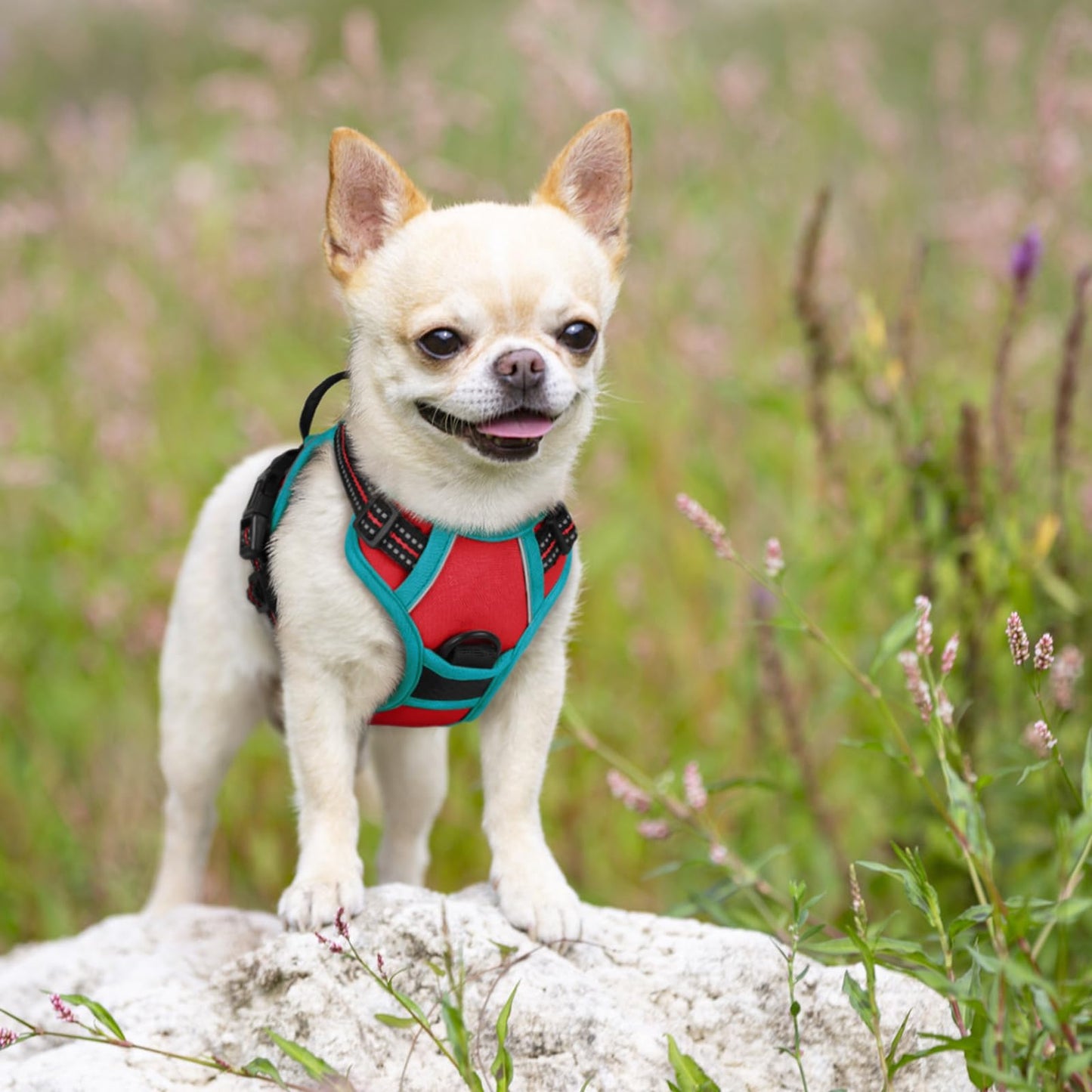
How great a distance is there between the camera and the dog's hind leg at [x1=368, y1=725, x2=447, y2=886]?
2.96 m

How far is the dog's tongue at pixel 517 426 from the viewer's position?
2.25m

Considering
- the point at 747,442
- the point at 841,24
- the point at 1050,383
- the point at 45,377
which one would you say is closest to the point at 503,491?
the point at 747,442

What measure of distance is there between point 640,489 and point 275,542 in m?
2.94

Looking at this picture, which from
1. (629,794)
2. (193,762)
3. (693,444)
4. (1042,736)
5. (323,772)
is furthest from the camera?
(693,444)

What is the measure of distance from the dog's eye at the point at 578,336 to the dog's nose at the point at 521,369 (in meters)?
0.16

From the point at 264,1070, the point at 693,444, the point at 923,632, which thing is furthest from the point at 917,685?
the point at 693,444

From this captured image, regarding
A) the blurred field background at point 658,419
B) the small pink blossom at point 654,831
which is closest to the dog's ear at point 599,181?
the blurred field background at point 658,419

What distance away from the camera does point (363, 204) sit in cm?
249

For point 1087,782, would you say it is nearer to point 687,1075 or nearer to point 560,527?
point 687,1075

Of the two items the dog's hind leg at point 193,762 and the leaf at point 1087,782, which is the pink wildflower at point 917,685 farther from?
the dog's hind leg at point 193,762

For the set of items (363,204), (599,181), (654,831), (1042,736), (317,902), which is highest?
(599,181)

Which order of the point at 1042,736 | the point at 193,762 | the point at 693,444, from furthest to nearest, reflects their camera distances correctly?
the point at 693,444, the point at 193,762, the point at 1042,736

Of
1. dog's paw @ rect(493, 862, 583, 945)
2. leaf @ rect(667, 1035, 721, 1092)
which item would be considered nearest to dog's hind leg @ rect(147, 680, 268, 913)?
dog's paw @ rect(493, 862, 583, 945)

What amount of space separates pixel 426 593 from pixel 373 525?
6.0 inches
